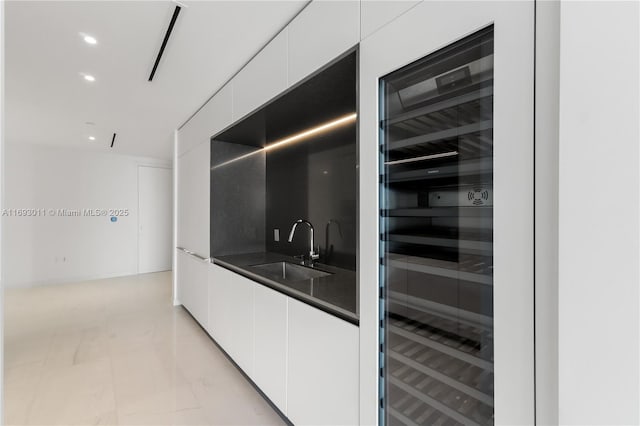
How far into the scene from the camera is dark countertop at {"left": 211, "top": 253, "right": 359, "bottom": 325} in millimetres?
1463

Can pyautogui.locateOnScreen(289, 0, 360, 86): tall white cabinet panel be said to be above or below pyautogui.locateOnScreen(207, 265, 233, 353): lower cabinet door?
above

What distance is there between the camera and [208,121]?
314 cm

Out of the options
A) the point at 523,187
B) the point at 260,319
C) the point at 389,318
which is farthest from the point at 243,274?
the point at 523,187

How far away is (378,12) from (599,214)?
1.05 m

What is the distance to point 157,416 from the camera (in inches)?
77.2

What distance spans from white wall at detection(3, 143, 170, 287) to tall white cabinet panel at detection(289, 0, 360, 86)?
6172 mm

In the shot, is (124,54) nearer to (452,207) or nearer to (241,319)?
(241,319)

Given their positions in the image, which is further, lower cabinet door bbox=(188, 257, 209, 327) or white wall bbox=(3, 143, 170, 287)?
white wall bbox=(3, 143, 170, 287)

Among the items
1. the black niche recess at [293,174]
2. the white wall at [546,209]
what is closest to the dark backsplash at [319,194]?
the black niche recess at [293,174]

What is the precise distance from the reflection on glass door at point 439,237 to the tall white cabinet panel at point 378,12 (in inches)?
8.2

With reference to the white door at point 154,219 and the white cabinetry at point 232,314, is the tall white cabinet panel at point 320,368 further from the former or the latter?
the white door at point 154,219
